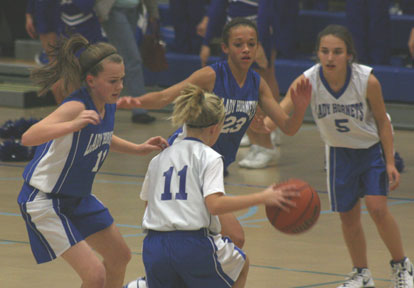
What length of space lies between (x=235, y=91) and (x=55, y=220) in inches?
62.0

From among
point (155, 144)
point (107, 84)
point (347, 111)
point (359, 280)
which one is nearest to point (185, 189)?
point (155, 144)

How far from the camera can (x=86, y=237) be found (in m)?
4.86

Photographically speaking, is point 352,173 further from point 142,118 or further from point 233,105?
point 142,118

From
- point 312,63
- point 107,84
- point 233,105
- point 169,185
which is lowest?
point 312,63

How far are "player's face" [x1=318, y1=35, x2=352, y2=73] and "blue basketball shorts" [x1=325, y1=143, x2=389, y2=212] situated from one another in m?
0.49

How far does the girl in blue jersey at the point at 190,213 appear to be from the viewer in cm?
425

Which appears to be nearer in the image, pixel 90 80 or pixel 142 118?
pixel 90 80

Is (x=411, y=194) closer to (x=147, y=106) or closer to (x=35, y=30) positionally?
(x=147, y=106)

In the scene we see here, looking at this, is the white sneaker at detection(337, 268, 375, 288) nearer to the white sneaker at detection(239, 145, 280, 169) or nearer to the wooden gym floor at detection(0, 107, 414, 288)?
the wooden gym floor at detection(0, 107, 414, 288)

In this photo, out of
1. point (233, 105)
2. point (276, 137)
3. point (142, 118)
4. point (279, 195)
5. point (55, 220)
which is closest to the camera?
point (279, 195)

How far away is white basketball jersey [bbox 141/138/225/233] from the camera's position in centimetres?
427

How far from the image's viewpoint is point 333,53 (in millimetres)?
5859

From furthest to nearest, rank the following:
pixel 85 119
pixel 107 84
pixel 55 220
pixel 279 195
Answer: pixel 107 84
pixel 55 220
pixel 85 119
pixel 279 195

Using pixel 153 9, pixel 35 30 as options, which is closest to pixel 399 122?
pixel 153 9
